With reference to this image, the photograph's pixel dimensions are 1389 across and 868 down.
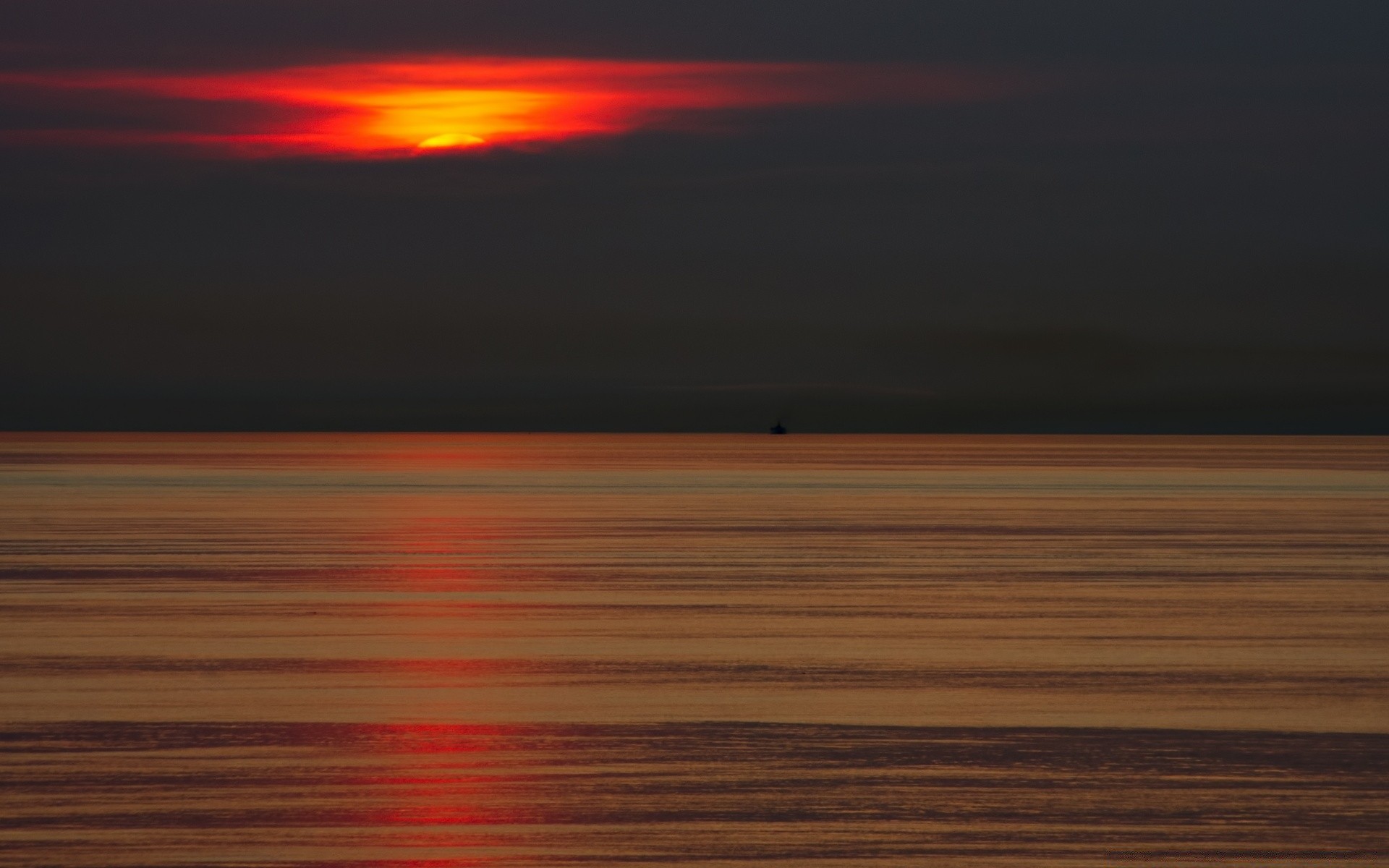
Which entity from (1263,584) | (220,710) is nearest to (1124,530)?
(1263,584)

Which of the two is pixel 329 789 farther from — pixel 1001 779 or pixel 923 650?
pixel 923 650

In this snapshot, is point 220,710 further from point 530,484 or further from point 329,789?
point 530,484

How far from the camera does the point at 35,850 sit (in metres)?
10.0

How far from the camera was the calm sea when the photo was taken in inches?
416

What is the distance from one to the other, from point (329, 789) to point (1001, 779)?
4538mm

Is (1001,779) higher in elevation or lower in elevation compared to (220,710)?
lower

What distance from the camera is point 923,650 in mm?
18859

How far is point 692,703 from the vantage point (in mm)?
15258

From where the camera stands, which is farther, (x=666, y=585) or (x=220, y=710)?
(x=666, y=585)

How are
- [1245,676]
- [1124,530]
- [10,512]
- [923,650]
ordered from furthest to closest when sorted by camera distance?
1. [10,512]
2. [1124,530]
3. [923,650]
4. [1245,676]

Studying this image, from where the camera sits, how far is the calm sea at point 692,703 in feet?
34.7

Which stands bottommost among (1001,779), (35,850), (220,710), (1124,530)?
(35,850)

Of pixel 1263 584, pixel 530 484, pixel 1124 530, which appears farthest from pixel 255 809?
pixel 530 484

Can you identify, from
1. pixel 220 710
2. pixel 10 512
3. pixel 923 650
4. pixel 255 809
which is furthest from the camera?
pixel 10 512
